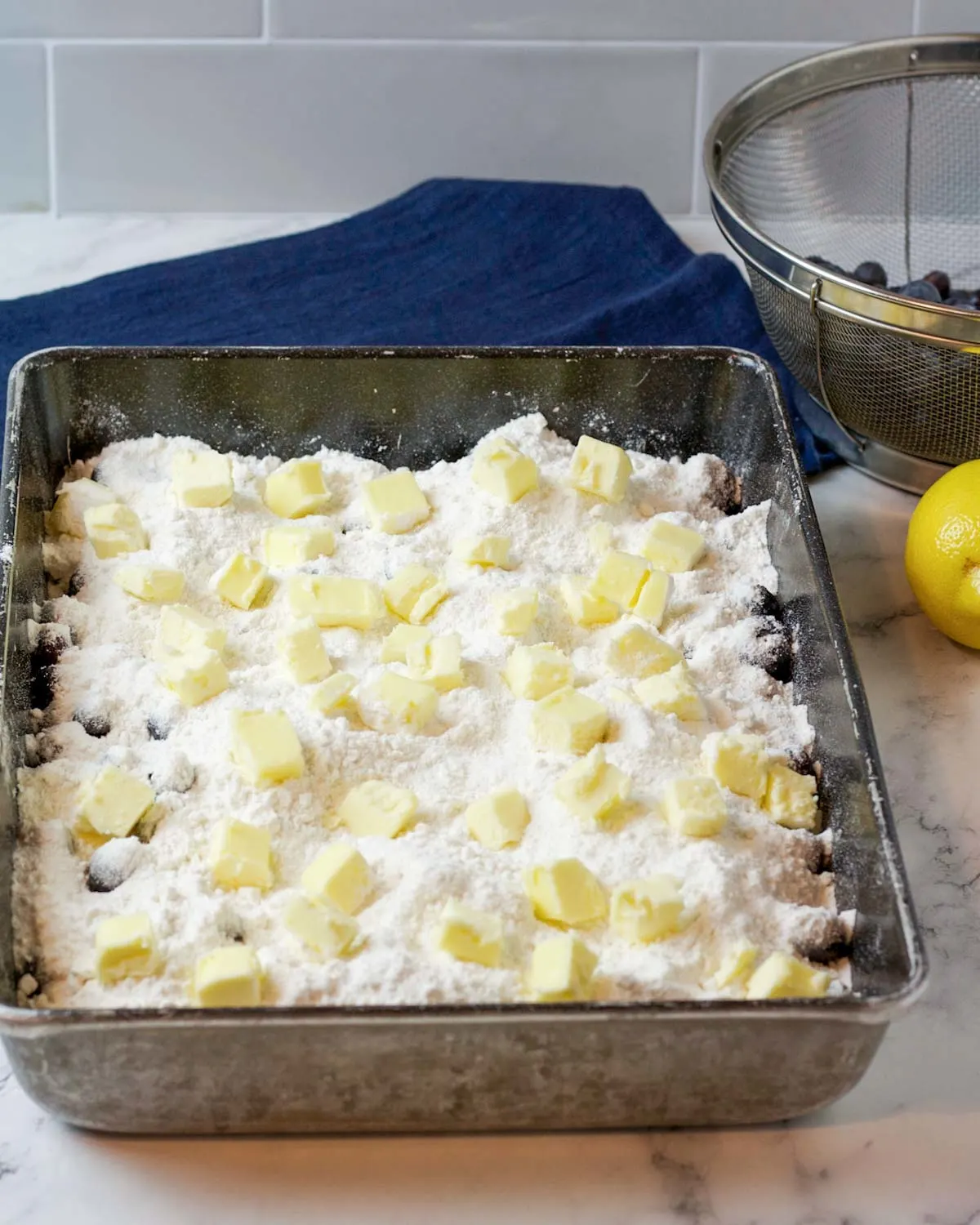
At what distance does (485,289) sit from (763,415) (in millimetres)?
521

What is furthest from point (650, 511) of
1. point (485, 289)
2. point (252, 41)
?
point (252, 41)

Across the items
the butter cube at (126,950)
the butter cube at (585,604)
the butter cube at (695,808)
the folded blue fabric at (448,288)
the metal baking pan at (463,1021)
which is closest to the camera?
the metal baking pan at (463,1021)

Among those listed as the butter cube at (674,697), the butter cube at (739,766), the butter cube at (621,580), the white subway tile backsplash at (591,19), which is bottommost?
the butter cube at (739,766)

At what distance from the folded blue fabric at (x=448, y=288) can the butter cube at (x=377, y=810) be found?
70cm

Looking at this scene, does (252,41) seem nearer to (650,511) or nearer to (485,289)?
(485,289)

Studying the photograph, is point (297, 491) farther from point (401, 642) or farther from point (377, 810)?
point (377, 810)

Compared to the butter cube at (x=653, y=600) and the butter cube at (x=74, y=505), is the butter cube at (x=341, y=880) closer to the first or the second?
the butter cube at (x=653, y=600)

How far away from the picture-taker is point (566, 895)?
973 millimetres

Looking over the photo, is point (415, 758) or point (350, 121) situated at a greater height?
point (350, 121)

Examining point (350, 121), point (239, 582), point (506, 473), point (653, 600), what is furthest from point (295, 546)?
point (350, 121)

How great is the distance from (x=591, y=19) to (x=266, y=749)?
3.80 feet

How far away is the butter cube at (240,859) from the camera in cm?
100

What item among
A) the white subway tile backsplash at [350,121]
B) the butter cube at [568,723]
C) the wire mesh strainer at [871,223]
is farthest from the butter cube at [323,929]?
the white subway tile backsplash at [350,121]

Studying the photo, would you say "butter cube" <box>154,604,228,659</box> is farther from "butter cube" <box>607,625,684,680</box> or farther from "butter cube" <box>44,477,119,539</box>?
"butter cube" <box>607,625,684,680</box>
